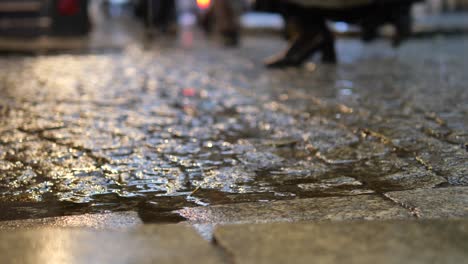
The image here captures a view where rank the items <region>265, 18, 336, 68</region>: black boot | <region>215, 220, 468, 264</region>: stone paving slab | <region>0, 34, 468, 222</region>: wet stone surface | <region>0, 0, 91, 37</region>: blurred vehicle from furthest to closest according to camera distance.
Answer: <region>0, 0, 91, 37</region>: blurred vehicle
<region>265, 18, 336, 68</region>: black boot
<region>0, 34, 468, 222</region>: wet stone surface
<region>215, 220, 468, 264</region>: stone paving slab

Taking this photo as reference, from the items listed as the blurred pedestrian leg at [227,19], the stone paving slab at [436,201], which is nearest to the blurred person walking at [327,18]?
the blurred pedestrian leg at [227,19]

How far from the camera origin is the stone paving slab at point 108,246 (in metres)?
1.99

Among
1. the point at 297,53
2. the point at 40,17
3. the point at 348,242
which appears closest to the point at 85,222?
the point at 348,242

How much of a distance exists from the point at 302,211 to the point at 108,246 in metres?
0.77

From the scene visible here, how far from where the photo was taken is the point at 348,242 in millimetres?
2074

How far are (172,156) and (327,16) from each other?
484 centimetres

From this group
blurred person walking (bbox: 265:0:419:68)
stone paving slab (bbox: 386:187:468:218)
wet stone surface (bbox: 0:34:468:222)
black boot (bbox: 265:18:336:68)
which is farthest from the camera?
black boot (bbox: 265:18:336:68)

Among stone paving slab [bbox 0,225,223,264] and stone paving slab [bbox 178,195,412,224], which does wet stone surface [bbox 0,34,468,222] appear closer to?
stone paving slab [bbox 178,195,412,224]

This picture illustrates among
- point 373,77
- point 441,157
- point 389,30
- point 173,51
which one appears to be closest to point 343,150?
point 441,157

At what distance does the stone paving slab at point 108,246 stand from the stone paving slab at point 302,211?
0.98 ft

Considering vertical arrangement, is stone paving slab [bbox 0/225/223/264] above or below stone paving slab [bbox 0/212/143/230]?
above

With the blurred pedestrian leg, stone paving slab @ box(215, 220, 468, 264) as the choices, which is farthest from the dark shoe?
stone paving slab @ box(215, 220, 468, 264)

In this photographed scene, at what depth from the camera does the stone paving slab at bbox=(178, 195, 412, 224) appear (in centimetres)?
247

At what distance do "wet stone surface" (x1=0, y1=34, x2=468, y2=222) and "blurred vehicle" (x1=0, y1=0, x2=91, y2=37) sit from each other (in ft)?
19.5
